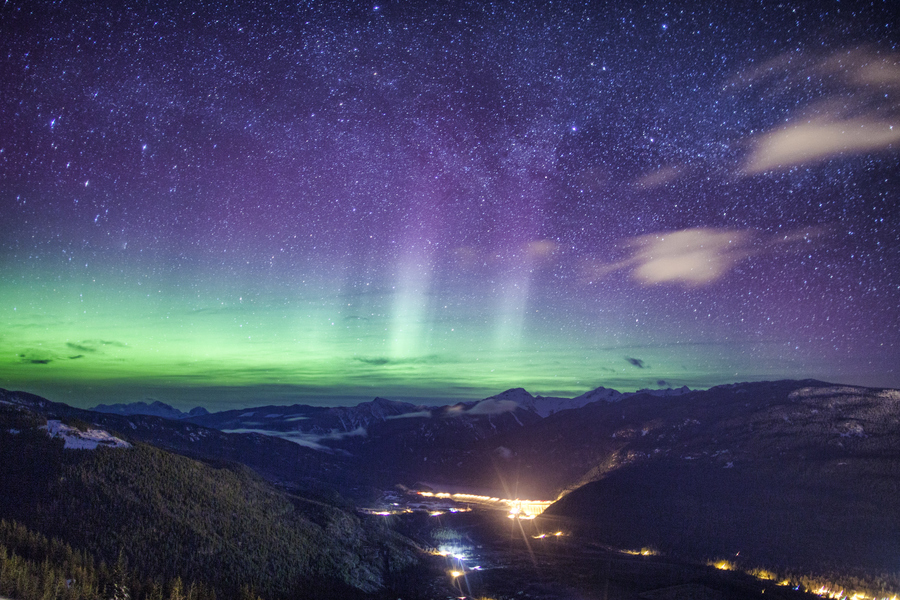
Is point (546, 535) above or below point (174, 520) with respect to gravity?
below

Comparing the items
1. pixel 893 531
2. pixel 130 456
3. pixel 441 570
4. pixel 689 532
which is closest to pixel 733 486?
pixel 689 532

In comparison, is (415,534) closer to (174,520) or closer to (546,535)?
(546,535)

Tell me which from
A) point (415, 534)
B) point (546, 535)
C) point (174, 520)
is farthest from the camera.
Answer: point (546, 535)

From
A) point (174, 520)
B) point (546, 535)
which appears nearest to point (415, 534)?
point (546, 535)

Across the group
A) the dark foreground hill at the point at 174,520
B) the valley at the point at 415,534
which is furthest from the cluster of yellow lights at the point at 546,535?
the dark foreground hill at the point at 174,520

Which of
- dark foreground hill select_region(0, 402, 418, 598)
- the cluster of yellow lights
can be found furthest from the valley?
the cluster of yellow lights

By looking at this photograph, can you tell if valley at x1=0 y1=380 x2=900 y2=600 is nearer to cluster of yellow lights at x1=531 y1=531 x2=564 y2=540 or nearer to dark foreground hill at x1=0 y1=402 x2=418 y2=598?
dark foreground hill at x1=0 y1=402 x2=418 y2=598

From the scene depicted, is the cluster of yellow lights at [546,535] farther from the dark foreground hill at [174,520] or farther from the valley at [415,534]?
the dark foreground hill at [174,520]

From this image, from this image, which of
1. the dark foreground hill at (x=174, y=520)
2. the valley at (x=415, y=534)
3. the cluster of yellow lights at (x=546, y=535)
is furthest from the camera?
the cluster of yellow lights at (x=546, y=535)

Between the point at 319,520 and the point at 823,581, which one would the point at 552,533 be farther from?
the point at 319,520
